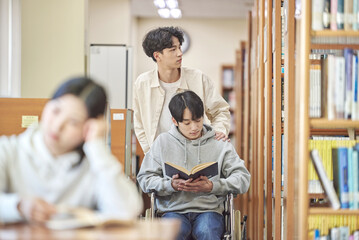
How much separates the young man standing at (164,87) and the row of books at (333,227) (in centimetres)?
102

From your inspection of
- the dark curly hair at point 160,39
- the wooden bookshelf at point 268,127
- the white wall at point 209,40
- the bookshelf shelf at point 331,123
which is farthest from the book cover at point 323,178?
the white wall at point 209,40

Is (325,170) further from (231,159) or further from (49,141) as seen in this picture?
(49,141)

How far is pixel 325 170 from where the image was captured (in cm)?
214

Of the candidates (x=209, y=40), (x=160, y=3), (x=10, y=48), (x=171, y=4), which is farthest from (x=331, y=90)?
(x=209, y=40)

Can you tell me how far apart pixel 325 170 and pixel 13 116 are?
1.68 meters

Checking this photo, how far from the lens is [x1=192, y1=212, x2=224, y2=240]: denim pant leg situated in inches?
101

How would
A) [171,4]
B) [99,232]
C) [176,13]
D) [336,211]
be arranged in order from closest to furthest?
[99,232] < [336,211] < [171,4] < [176,13]

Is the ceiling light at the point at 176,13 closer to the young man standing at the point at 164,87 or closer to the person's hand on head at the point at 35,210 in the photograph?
the young man standing at the point at 164,87

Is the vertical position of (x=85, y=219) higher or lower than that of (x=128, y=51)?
lower

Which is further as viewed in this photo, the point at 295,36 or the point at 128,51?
the point at 128,51

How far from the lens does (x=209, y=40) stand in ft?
29.6

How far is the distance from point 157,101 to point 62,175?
5.37ft

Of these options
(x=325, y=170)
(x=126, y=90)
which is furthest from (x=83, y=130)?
(x=126, y=90)

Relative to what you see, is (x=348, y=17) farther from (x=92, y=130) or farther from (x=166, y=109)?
(x=166, y=109)
